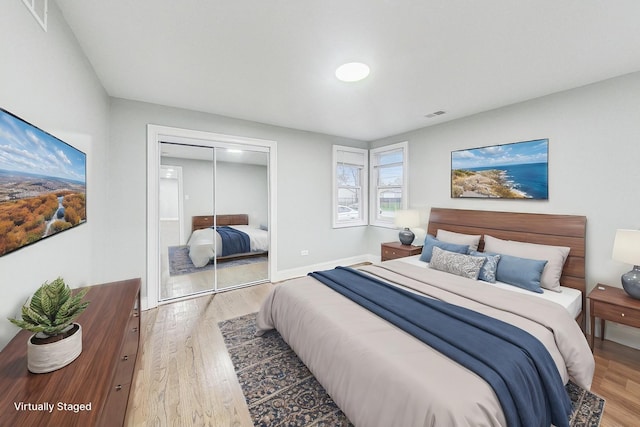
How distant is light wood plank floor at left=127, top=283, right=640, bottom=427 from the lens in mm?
1649

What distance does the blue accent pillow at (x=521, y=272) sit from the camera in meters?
2.45

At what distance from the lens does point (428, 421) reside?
3.61 feet

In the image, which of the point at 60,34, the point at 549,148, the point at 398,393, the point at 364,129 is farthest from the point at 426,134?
the point at 60,34

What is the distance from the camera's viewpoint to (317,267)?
15.2ft

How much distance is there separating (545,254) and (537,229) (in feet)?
1.33

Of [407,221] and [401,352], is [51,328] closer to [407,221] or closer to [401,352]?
[401,352]

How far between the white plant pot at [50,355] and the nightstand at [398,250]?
3675 millimetres

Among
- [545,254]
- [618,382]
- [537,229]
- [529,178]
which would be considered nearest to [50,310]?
[618,382]

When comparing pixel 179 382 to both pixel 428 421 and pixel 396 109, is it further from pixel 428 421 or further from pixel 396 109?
pixel 396 109

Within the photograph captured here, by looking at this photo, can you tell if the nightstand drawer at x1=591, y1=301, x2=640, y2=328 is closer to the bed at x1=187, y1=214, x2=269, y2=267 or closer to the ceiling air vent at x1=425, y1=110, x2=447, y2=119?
the ceiling air vent at x1=425, y1=110, x2=447, y2=119

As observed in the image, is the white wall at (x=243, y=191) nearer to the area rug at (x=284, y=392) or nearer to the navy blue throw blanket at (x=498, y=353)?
the area rug at (x=284, y=392)

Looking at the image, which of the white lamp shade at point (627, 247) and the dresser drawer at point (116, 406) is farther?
the white lamp shade at point (627, 247)

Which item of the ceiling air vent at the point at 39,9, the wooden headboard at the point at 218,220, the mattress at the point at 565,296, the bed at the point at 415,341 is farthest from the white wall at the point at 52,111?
the mattress at the point at 565,296

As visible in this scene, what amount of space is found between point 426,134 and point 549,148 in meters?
1.63
